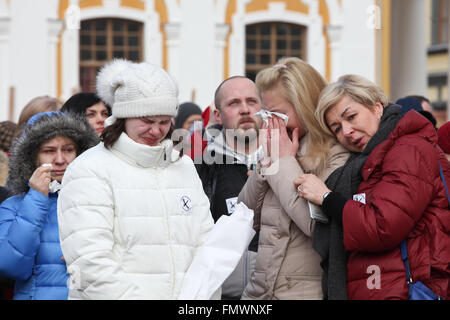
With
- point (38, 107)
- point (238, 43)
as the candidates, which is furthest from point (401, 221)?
point (238, 43)

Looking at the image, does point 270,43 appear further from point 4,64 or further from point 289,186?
point 289,186

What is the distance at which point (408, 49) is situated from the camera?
56.7 ft

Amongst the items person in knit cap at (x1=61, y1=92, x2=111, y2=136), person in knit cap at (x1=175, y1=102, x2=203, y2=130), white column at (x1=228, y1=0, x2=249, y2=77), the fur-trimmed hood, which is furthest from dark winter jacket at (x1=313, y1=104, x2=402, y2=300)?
white column at (x1=228, y1=0, x2=249, y2=77)

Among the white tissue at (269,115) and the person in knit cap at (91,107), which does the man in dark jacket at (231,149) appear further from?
the person in knit cap at (91,107)

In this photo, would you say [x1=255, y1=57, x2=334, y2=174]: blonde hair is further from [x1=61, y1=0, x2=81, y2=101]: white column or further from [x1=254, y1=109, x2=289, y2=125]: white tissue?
[x1=61, y1=0, x2=81, y2=101]: white column

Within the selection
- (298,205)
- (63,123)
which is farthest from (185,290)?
(63,123)

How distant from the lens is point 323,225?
355 cm

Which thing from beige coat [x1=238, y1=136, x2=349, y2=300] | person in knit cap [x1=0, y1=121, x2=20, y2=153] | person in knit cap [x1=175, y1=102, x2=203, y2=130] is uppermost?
person in knit cap [x1=175, y1=102, x2=203, y2=130]

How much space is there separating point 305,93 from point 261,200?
520 mm

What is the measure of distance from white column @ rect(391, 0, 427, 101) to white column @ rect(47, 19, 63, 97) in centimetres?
663

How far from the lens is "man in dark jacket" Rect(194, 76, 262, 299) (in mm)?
4598

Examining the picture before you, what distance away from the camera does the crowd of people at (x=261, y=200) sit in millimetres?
3262

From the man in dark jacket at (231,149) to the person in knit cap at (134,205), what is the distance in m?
1.06

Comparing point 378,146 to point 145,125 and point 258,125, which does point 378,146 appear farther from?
point 258,125
